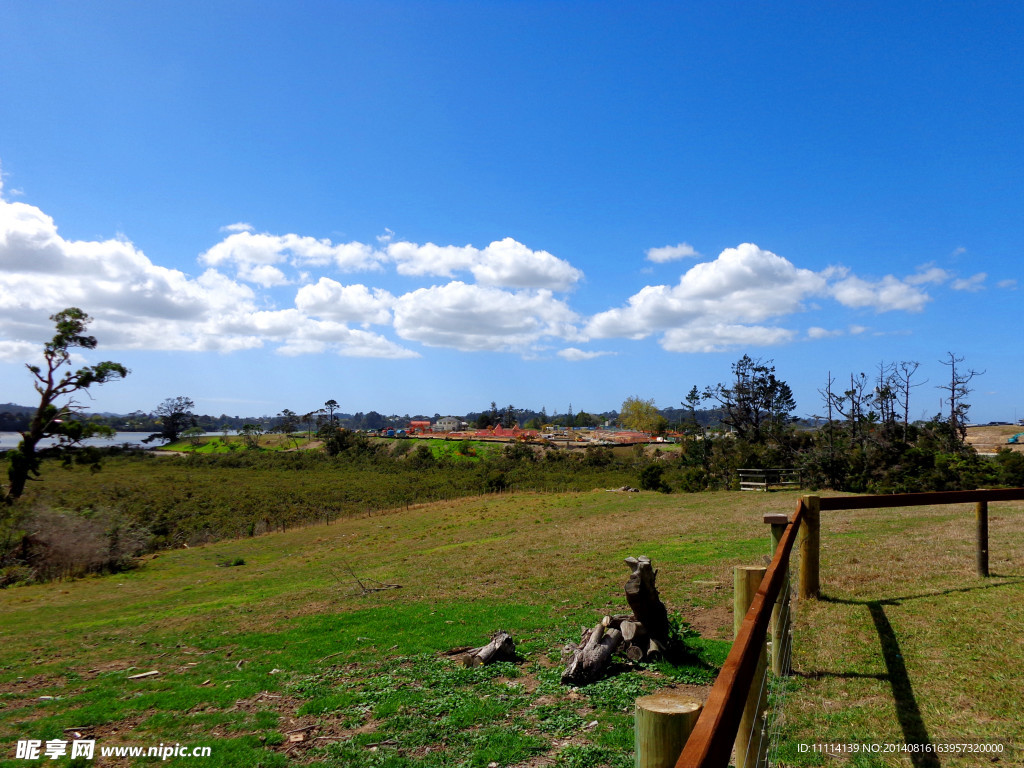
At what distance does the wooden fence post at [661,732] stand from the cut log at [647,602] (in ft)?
14.9

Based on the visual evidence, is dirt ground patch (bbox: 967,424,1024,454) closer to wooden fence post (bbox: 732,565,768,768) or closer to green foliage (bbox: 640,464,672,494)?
green foliage (bbox: 640,464,672,494)

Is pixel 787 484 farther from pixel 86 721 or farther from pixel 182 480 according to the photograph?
pixel 182 480

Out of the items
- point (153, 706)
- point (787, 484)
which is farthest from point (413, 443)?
point (153, 706)

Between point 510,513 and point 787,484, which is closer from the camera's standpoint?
point 510,513

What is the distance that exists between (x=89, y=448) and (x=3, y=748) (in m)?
29.8

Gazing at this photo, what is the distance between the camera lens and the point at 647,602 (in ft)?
20.7

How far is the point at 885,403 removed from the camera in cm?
3644

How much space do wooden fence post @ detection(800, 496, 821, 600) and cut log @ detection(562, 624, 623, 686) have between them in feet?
8.61

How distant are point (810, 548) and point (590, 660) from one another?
3074 mm

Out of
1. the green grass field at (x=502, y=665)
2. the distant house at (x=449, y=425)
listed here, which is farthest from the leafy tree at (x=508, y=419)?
the green grass field at (x=502, y=665)

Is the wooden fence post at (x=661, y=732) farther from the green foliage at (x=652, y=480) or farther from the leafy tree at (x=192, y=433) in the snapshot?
the leafy tree at (x=192, y=433)

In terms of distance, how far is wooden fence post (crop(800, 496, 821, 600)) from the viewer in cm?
679

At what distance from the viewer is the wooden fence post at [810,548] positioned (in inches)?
267

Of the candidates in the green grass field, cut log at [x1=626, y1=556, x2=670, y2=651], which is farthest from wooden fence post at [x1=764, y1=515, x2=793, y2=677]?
cut log at [x1=626, y1=556, x2=670, y2=651]
